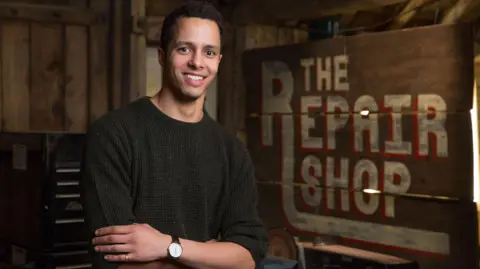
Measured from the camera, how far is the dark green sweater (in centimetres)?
205

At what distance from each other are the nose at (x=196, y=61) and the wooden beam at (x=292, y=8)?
2151 millimetres

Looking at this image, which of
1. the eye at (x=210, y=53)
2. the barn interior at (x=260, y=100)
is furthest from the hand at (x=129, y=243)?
the barn interior at (x=260, y=100)

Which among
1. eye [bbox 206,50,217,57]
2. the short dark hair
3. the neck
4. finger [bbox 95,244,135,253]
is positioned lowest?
finger [bbox 95,244,135,253]

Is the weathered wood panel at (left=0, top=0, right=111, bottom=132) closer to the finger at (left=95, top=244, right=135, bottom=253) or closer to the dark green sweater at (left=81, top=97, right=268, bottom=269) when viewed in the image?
the dark green sweater at (left=81, top=97, right=268, bottom=269)

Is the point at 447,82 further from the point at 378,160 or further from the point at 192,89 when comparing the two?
the point at 192,89

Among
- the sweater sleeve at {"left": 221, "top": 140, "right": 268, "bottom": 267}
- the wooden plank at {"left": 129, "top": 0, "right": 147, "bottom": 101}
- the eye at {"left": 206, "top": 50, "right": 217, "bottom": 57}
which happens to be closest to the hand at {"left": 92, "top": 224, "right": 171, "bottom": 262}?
the sweater sleeve at {"left": 221, "top": 140, "right": 268, "bottom": 267}

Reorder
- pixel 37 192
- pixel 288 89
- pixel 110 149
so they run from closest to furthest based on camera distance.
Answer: pixel 110 149, pixel 37 192, pixel 288 89

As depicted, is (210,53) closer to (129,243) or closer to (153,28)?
(129,243)

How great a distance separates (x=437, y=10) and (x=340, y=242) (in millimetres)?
1568

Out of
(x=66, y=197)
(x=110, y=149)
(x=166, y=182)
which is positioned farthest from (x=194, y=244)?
Result: (x=66, y=197)

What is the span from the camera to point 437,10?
427 cm

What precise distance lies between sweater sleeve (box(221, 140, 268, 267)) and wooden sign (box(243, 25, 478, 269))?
1.65 meters

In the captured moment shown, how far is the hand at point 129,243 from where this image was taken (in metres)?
2.00

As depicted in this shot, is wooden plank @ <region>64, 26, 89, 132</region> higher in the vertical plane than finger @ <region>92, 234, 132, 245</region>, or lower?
higher
